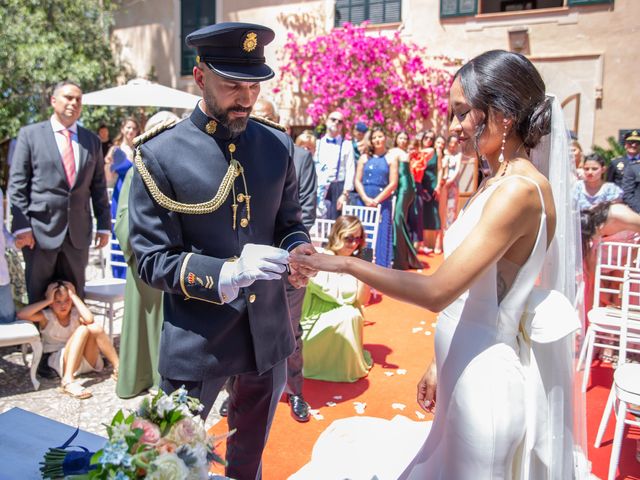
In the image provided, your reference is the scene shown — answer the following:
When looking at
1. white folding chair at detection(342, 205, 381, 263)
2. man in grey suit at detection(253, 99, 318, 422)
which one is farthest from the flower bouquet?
white folding chair at detection(342, 205, 381, 263)

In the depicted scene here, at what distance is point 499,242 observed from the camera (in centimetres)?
164

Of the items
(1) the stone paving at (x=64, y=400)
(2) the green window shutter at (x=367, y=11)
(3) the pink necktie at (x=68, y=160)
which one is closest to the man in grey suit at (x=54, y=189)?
(3) the pink necktie at (x=68, y=160)

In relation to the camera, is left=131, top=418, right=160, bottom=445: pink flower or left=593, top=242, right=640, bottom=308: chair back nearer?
left=131, top=418, right=160, bottom=445: pink flower

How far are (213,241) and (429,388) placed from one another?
0.98 meters

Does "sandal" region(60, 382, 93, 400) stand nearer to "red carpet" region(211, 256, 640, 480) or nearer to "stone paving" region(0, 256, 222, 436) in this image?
"stone paving" region(0, 256, 222, 436)

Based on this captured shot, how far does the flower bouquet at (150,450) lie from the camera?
125 cm

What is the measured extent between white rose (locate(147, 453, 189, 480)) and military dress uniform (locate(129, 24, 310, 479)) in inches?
26.0

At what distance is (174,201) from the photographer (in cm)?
190

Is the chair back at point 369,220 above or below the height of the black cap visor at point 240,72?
below

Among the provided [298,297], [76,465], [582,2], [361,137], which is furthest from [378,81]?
[76,465]

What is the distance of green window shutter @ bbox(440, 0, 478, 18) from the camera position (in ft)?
34.5

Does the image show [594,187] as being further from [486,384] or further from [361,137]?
[486,384]

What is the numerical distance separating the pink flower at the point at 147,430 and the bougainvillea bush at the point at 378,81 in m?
10.2

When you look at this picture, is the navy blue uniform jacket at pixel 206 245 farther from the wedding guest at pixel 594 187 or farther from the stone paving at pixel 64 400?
the wedding guest at pixel 594 187
